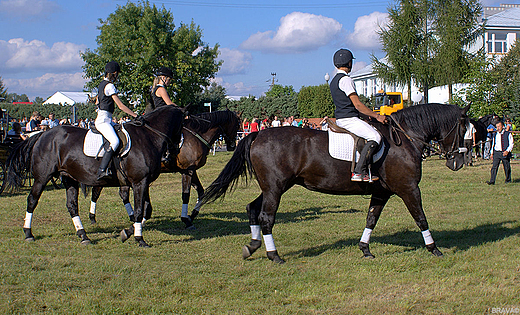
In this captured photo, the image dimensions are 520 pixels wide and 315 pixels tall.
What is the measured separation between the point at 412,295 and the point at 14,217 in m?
8.65

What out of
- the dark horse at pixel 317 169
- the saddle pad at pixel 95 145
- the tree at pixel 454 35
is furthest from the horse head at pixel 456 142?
the tree at pixel 454 35

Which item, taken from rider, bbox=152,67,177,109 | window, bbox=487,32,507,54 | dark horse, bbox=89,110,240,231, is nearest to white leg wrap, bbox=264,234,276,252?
dark horse, bbox=89,110,240,231

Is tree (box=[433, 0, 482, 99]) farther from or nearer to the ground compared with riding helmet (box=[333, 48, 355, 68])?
farther from the ground

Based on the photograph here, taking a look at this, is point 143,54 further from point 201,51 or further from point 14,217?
point 14,217

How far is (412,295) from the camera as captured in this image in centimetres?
512

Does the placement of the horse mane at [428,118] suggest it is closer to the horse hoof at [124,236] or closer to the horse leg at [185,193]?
the horse leg at [185,193]

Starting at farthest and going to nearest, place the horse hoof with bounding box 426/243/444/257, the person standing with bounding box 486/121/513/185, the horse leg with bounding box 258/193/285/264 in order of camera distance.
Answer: the person standing with bounding box 486/121/513/185
the horse hoof with bounding box 426/243/444/257
the horse leg with bounding box 258/193/285/264

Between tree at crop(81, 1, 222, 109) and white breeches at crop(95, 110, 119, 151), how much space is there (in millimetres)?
40206

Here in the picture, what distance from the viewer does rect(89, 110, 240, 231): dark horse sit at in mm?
9391

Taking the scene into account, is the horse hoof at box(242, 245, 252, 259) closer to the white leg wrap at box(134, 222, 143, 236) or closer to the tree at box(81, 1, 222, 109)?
the white leg wrap at box(134, 222, 143, 236)

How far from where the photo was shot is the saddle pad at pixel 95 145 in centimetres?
751

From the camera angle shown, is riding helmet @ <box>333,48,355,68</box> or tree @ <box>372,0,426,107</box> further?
tree @ <box>372,0,426,107</box>

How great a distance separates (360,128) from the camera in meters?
6.44

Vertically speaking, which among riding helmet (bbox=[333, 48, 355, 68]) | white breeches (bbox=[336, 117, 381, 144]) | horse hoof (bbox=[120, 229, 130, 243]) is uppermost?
riding helmet (bbox=[333, 48, 355, 68])
